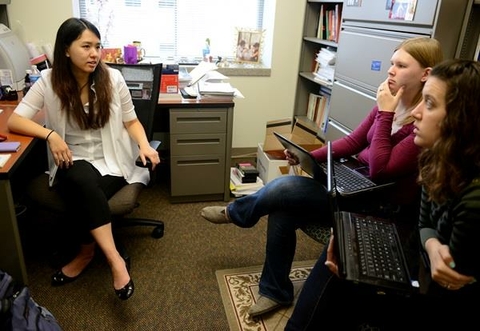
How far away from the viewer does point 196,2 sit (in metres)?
3.18

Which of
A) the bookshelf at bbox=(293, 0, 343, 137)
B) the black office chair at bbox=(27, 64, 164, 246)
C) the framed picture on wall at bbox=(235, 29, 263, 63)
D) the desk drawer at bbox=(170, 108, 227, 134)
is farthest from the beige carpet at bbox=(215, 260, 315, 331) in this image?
the framed picture on wall at bbox=(235, 29, 263, 63)

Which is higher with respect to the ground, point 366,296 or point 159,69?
point 159,69

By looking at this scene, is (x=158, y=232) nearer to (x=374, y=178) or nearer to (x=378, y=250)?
(x=374, y=178)

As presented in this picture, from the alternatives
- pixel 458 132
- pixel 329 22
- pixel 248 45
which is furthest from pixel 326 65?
pixel 458 132

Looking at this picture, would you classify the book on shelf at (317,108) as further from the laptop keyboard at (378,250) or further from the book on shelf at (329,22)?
the laptop keyboard at (378,250)

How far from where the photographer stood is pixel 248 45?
330 centimetres

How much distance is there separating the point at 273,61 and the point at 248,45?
26 cm

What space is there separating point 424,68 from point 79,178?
1452 mm

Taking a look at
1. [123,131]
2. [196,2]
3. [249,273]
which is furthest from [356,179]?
[196,2]

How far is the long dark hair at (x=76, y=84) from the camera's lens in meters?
1.73

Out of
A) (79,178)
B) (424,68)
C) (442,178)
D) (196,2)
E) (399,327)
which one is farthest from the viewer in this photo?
(196,2)

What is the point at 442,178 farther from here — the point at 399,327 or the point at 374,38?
the point at 374,38

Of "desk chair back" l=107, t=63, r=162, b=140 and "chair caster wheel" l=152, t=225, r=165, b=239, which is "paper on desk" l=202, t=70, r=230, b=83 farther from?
"chair caster wheel" l=152, t=225, r=165, b=239

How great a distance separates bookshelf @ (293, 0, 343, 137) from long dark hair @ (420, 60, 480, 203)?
181 cm
